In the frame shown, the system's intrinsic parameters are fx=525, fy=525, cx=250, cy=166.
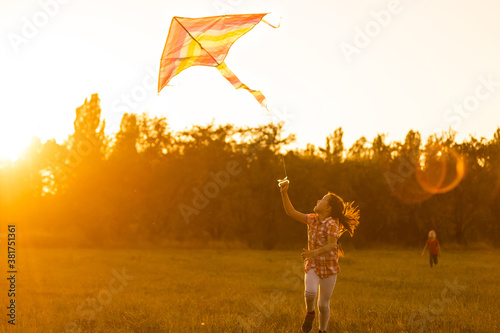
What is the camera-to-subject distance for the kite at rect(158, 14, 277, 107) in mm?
7598

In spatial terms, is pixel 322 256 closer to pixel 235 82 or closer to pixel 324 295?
pixel 324 295

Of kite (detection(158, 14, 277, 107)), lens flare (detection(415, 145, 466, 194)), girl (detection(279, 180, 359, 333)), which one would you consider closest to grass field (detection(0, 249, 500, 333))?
girl (detection(279, 180, 359, 333))

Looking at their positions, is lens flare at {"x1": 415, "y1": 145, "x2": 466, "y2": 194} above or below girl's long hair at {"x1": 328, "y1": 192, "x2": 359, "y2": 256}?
above

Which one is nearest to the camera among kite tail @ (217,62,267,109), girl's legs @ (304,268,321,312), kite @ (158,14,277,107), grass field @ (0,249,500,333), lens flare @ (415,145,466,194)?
→ kite tail @ (217,62,267,109)

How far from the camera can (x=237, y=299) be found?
43.6 feet

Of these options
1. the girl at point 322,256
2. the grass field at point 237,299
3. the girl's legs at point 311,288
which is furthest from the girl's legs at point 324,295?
the grass field at point 237,299

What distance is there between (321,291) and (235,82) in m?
3.48

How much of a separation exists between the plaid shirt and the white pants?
79 mm

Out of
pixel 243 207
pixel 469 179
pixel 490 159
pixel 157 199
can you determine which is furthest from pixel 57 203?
pixel 490 159

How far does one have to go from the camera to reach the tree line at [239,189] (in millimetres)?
44906

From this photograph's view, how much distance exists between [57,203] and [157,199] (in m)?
9.22

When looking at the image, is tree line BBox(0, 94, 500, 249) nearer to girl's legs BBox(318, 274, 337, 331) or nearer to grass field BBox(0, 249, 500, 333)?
grass field BBox(0, 249, 500, 333)

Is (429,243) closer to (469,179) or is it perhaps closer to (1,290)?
(1,290)

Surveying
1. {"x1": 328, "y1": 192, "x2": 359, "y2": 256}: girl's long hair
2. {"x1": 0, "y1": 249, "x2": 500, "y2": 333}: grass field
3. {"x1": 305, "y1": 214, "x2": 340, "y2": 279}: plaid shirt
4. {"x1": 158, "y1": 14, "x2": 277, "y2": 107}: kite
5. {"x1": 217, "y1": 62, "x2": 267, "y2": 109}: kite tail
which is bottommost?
{"x1": 0, "y1": 249, "x2": 500, "y2": 333}: grass field
